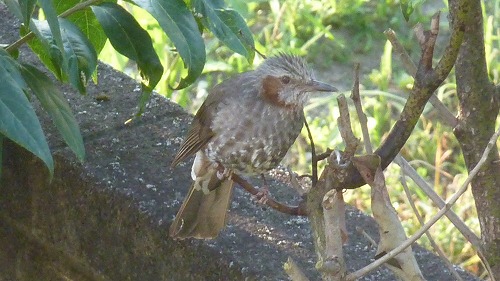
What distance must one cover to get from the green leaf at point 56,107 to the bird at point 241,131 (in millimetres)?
364

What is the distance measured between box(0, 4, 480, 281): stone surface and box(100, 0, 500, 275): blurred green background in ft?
3.95

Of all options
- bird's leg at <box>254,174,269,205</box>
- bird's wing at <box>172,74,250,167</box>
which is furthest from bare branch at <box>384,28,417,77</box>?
bird's wing at <box>172,74,250,167</box>

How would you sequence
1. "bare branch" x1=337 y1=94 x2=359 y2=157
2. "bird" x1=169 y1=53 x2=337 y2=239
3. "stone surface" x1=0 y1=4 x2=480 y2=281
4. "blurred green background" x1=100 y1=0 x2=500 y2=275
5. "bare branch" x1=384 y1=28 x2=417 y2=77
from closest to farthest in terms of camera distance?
"bare branch" x1=337 y1=94 x2=359 y2=157, "bare branch" x1=384 y1=28 x2=417 y2=77, "stone surface" x1=0 y1=4 x2=480 y2=281, "bird" x1=169 y1=53 x2=337 y2=239, "blurred green background" x1=100 y1=0 x2=500 y2=275

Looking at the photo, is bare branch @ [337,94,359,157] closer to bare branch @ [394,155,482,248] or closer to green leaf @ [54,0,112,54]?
bare branch @ [394,155,482,248]

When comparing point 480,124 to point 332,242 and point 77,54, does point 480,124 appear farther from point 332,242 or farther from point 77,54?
point 77,54

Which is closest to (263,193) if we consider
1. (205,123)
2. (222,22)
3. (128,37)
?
(205,123)

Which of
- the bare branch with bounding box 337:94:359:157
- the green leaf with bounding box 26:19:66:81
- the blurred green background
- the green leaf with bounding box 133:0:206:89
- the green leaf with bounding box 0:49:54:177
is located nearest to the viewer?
the bare branch with bounding box 337:94:359:157

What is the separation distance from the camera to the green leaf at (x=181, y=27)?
8.05 feet

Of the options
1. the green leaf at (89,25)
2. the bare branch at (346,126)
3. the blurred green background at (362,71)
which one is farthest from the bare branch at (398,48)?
the blurred green background at (362,71)

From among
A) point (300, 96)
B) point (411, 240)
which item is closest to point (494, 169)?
point (411, 240)

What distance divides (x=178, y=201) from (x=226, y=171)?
17cm

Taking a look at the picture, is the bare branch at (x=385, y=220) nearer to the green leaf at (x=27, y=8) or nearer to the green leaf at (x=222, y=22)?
the green leaf at (x=27, y=8)

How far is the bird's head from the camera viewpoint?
285 centimetres

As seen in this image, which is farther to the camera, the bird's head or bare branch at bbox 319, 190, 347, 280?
the bird's head
